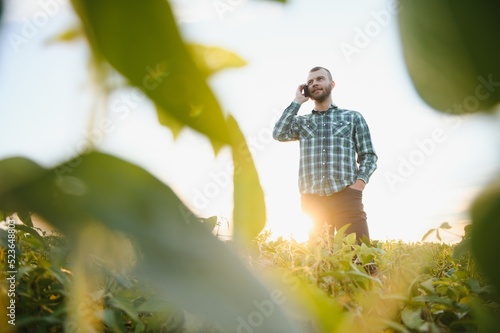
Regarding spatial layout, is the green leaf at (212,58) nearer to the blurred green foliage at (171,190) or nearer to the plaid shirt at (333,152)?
the blurred green foliage at (171,190)

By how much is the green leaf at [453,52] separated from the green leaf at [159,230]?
0.13m

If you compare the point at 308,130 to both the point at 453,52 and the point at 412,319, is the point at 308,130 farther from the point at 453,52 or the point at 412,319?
the point at 453,52

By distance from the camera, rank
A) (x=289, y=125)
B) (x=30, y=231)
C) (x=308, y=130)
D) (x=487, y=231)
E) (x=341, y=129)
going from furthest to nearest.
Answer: (x=341, y=129), (x=308, y=130), (x=289, y=125), (x=30, y=231), (x=487, y=231)

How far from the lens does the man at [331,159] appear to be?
361 centimetres

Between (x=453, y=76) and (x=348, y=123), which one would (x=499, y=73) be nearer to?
(x=453, y=76)

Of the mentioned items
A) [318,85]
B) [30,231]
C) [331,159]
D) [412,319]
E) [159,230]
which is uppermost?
[318,85]

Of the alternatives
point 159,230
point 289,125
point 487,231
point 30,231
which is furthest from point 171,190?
point 289,125

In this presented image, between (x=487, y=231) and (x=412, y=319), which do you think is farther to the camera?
(x=412, y=319)

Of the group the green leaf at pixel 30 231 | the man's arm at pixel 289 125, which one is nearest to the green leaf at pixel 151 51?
the green leaf at pixel 30 231

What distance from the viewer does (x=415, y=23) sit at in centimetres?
22

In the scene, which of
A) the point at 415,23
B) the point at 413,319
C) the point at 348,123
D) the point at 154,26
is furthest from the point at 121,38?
the point at 348,123

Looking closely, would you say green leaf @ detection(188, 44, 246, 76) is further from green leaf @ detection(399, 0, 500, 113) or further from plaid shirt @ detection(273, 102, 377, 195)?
plaid shirt @ detection(273, 102, 377, 195)

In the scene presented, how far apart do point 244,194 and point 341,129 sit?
12.3 ft

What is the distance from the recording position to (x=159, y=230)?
8.3 inches
